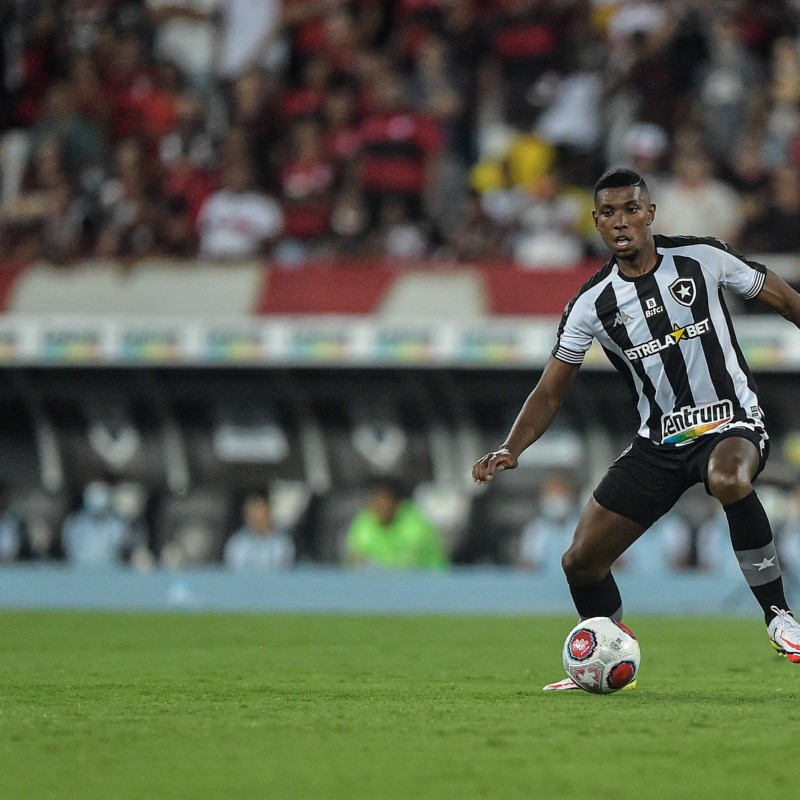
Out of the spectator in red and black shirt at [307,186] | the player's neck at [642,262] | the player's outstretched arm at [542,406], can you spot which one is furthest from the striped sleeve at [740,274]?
the spectator in red and black shirt at [307,186]

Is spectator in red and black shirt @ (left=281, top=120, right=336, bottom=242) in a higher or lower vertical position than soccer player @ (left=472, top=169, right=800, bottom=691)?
higher

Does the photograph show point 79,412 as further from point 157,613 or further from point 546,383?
point 546,383

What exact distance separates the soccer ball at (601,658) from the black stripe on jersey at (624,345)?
0.81 metres

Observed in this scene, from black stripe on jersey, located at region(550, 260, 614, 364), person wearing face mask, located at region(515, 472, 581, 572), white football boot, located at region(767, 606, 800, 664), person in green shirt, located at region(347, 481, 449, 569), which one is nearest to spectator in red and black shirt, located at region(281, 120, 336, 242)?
person in green shirt, located at region(347, 481, 449, 569)

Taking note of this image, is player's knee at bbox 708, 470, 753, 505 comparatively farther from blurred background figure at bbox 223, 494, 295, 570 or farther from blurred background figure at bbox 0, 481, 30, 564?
blurred background figure at bbox 0, 481, 30, 564

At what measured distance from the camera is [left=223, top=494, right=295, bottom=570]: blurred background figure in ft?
45.3

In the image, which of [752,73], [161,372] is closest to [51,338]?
[161,372]

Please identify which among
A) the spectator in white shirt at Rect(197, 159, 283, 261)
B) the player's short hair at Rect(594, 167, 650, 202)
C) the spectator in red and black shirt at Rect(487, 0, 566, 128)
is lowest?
the player's short hair at Rect(594, 167, 650, 202)

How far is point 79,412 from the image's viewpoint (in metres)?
14.7

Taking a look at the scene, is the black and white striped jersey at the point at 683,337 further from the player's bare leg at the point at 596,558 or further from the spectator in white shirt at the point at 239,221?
the spectator in white shirt at the point at 239,221

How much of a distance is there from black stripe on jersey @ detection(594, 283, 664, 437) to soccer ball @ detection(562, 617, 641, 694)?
2.65 feet

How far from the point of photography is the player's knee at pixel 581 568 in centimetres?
621

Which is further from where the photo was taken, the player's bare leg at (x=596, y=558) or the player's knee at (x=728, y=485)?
the player's bare leg at (x=596, y=558)

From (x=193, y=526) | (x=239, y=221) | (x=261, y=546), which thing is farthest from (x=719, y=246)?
(x=193, y=526)
